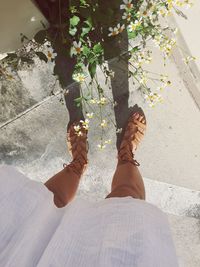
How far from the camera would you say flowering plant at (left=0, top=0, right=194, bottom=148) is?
6.13 ft

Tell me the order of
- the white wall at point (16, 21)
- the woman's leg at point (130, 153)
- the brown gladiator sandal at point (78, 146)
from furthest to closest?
the brown gladiator sandal at point (78, 146)
the woman's leg at point (130, 153)
the white wall at point (16, 21)

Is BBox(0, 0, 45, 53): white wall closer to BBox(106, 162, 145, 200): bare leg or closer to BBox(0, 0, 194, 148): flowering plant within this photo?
BBox(0, 0, 194, 148): flowering plant

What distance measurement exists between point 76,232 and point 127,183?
737mm

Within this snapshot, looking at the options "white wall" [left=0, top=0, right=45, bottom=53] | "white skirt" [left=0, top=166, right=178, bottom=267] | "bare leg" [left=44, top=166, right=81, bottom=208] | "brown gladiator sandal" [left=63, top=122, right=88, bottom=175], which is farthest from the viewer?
"brown gladiator sandal" [left=63, top=122, right=88, bottom=175]

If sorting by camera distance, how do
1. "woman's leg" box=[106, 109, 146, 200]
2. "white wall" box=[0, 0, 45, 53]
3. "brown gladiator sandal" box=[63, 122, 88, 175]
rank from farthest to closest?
"brown gladiator sandal" box=[63, 122, 88, 175]
"woman's leg" box=[106, 109, 146, 200]
"white wall" box=[0, 0, 45, 53]

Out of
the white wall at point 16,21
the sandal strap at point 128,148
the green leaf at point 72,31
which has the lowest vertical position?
the sandal strap at point 128,148

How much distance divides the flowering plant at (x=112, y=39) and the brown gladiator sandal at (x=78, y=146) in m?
0.10

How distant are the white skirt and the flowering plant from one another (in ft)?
2.48

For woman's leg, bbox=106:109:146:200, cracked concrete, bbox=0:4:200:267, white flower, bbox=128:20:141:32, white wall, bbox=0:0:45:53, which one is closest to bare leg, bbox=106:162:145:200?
woman's leg, bbox=106:109:146:200

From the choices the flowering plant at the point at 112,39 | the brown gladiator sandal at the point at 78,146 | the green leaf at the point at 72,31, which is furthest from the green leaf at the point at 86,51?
the brown gladiator sandal at the point at 78,146

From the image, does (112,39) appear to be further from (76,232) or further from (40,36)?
(76,232)

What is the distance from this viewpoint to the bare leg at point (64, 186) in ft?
6.32

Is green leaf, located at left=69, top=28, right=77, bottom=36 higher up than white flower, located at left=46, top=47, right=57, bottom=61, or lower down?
higher up

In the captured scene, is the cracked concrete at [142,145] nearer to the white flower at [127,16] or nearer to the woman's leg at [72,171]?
the woman's leg at [72,171]
